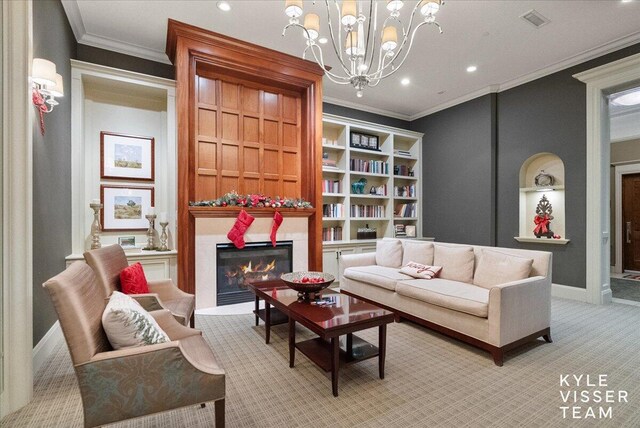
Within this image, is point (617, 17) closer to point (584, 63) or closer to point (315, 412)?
point (584, 63)

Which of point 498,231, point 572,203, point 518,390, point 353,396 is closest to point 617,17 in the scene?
point 572,203

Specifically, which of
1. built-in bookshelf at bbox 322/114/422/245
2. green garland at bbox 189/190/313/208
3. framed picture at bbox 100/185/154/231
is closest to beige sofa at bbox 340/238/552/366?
green garland at bbox 189/190/313/208

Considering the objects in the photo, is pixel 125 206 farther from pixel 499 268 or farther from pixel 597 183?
pixel 597 183

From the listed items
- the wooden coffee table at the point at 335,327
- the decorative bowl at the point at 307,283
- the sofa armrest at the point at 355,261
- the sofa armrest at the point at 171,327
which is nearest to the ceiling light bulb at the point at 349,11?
the decorative bowl at the point at 307,283

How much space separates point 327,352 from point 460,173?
4.64 m

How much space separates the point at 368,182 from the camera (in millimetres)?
6152

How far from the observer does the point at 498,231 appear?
521 cm

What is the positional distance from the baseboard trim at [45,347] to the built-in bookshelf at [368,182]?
11.6 ft

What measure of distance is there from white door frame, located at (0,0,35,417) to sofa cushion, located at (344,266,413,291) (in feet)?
9.94

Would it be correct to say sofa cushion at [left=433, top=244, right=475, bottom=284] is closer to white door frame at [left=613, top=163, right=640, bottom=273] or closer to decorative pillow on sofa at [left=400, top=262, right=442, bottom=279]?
decorative pillow on sofa at [left=400, top=262, right=442, bottom=279]

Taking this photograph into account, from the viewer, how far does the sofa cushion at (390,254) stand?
4148 mm

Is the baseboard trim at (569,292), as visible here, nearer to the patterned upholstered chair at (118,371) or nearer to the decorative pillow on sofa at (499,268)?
the decorative pillow on sofa at (499,268)

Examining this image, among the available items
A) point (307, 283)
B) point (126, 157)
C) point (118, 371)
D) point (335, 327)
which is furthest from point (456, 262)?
point (126, 157)

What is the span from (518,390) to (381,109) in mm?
5377
